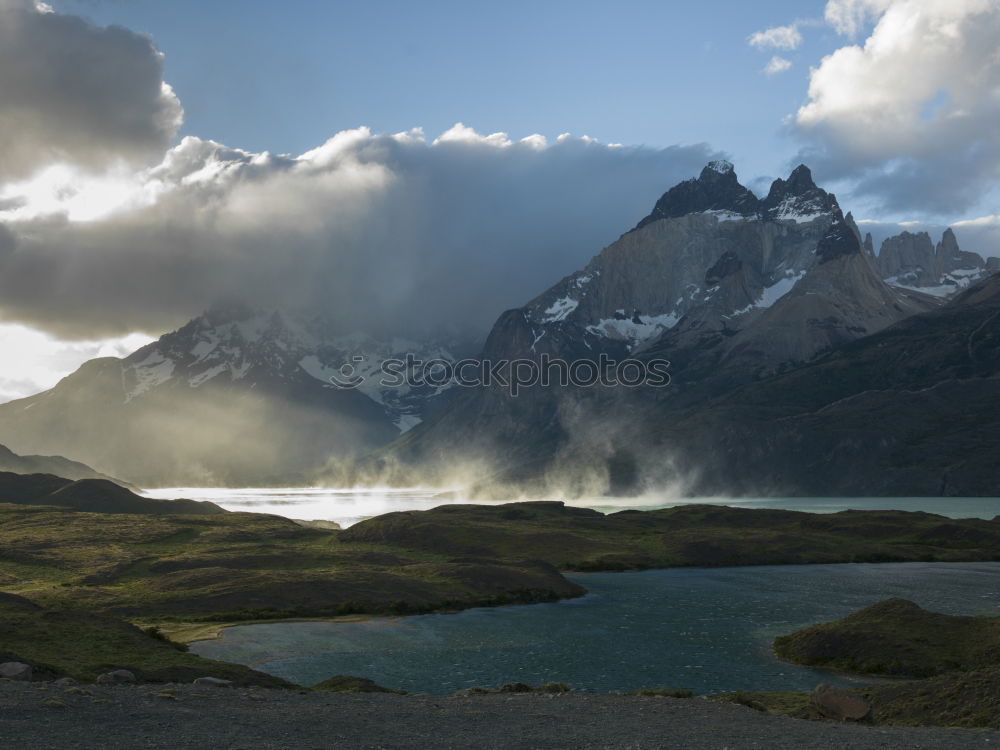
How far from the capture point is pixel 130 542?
567 ft

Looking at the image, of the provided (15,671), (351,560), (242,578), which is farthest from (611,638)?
(351,560)

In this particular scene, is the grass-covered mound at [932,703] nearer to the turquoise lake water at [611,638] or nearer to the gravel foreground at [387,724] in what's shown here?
the gravel foreground at [387,724]

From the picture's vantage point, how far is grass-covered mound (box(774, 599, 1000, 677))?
2798 inches

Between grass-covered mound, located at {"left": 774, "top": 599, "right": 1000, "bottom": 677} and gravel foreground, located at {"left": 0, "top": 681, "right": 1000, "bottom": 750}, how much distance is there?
29524 millimetres

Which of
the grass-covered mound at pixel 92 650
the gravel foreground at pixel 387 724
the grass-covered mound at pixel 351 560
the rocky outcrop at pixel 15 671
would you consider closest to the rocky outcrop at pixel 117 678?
the grass-covered mound at pixel 92 650

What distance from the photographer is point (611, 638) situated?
297ft

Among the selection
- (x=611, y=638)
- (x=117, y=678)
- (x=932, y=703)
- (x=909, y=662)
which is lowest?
(x=611, y=638)

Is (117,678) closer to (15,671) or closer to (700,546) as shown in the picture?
(15,671)

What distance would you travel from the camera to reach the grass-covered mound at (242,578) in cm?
11119

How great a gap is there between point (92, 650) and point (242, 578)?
59.9 meters

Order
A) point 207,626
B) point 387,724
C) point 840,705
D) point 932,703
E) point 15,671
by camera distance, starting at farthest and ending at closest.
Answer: point 207,626 < point 15,671 < point 932,703 < point 840,705 < point 387,724

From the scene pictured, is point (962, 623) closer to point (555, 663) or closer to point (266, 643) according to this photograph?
point (555, 663)

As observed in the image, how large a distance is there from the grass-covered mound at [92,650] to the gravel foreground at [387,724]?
9.32m

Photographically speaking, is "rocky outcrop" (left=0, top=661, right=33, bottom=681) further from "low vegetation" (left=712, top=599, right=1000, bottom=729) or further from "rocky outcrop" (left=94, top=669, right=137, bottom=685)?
"low vegetation" (left=712, top=599, right=1000, bottom=729)
